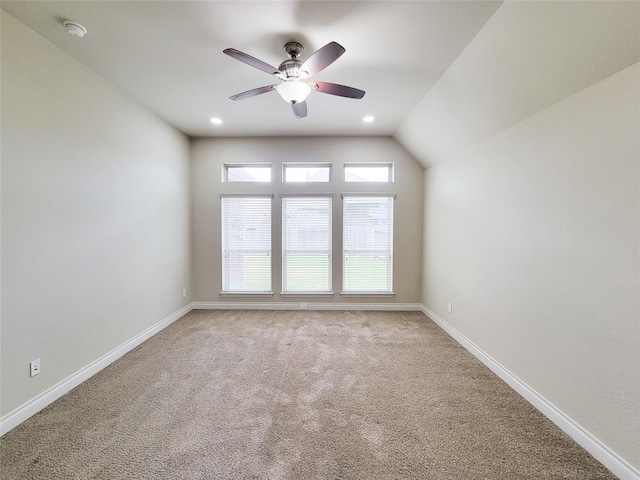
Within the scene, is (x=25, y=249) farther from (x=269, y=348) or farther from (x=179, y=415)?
(x=269, y=348)

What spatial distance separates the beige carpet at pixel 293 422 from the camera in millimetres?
1431

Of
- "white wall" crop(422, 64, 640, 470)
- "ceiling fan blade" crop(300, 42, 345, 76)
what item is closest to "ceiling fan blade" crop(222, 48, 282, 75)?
"ceiling fan blade" crop(300, 42, 345, 76)

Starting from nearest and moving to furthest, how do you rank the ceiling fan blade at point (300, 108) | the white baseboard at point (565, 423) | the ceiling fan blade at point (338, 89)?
the white baseboard at point (565, 423) → the ceiling fan blade at point (338, 89) → the ceiling fan blade at point (300, 108)

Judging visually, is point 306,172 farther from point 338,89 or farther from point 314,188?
point 338,89

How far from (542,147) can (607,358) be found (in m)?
1.49

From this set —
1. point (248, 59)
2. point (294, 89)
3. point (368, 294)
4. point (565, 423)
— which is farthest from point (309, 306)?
point (248, 59)

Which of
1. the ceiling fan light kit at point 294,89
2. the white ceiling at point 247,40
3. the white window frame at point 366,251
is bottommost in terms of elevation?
the white window frame at point 366,251

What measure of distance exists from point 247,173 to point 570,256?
13.3ft

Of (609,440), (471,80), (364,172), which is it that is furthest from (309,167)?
(609,440)

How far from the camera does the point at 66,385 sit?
2.07 m

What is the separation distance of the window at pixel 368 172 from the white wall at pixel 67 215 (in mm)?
2780

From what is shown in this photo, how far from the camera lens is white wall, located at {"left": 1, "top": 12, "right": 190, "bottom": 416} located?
1732 mm

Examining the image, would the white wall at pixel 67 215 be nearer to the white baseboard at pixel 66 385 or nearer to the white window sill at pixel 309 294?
the white baseboard at pixel 66 385

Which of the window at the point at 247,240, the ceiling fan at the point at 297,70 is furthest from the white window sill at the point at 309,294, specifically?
the ceiling fan at the point at 297,70
